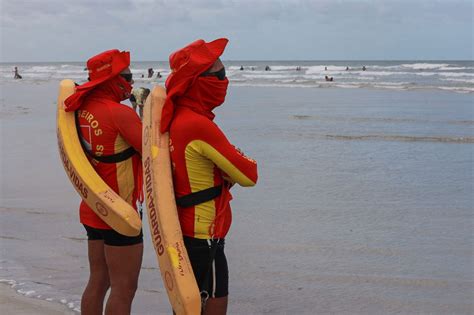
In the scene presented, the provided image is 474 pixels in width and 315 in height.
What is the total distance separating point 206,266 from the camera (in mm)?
→ 3506

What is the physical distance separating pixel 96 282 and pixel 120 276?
0.26m

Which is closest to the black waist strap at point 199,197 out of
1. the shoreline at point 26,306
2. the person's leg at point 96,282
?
the person's leg at point 96,282

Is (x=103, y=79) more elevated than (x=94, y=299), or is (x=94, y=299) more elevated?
(x=103, y=79)

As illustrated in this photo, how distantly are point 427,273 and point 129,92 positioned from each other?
3.25 meters

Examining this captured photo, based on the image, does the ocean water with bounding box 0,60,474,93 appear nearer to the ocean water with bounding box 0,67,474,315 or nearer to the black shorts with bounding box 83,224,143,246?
the ocean water with bounding box 0,67,474,315

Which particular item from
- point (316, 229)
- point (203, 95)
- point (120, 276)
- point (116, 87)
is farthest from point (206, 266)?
point (316, 229)

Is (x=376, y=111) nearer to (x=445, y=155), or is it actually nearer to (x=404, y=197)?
(x=445, y=155)

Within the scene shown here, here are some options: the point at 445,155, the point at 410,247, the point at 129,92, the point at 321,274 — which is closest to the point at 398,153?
the point at 445,155

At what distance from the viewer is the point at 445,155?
12.7 meters

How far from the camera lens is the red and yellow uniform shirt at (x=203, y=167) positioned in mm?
3357

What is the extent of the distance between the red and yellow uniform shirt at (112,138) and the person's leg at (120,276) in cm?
16

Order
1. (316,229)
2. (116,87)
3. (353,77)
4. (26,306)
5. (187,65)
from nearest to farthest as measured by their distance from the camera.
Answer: (187,65)
(116,87)
(26,306)
(316,229)
(353,77)

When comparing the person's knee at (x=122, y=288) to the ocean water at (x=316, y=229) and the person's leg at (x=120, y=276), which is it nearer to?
the person's leg at (x=120, y=276)

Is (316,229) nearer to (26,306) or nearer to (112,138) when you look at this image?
(26,306)
